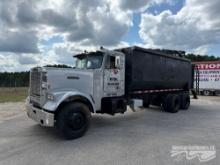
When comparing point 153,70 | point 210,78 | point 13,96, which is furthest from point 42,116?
point 210,78

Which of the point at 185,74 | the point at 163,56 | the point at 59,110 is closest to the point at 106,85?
the point at 59,110

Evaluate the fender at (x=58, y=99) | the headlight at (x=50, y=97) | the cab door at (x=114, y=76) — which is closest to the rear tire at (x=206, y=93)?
the cab door at (x=114, y=76)

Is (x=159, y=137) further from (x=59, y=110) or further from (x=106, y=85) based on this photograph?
(x=59, y=110)

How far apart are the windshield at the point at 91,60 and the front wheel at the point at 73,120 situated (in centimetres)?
165

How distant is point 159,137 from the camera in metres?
6.30

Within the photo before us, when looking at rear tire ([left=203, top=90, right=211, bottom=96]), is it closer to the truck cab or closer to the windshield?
the truck cab

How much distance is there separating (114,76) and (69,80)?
76.3 inches

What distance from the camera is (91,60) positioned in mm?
7547

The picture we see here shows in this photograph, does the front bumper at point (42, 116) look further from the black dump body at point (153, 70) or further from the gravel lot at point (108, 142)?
the black dump body at point (153, 70)

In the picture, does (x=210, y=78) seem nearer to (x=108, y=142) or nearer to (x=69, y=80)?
(x=108, y=142)

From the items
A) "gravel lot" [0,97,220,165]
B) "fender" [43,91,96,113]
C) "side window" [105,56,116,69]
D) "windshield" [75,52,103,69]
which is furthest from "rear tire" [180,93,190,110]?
"fender" [43,91,96,113]

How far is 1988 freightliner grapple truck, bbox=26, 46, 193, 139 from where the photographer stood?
5.96 metres

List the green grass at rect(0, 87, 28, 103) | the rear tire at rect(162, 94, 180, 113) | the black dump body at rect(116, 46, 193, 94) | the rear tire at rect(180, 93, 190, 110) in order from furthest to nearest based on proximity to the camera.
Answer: the green grass at rect(0, 87, 28, 103) → the rear tire at rect(180, 93, 190, 110) → the rear tire at rect(162, 94, 180, 113) → the black dump body at rect(116, 46, 193, 94)

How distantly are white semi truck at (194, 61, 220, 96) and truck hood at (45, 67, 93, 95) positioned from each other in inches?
740
